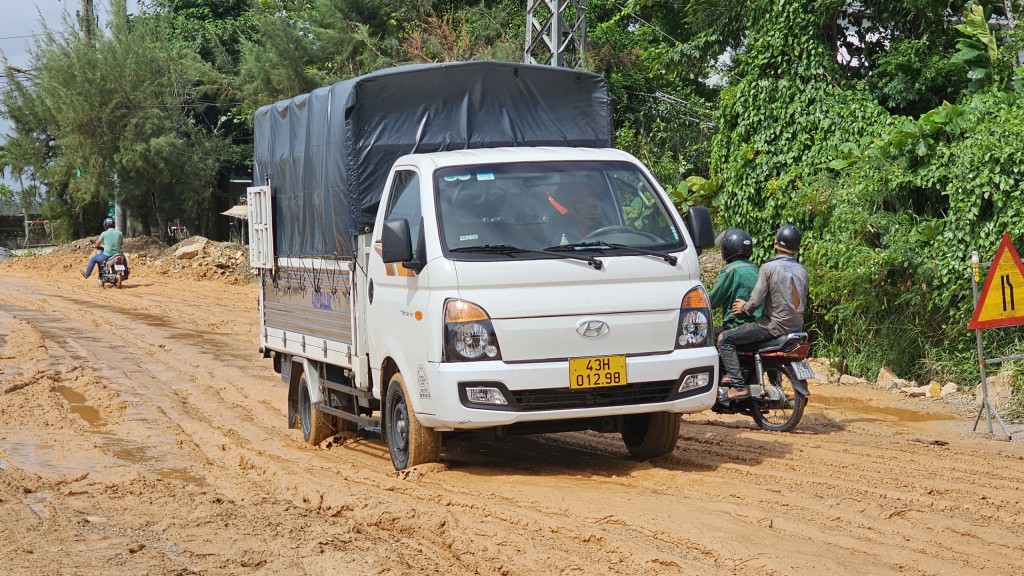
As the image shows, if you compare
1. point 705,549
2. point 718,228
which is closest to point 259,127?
point 705,549

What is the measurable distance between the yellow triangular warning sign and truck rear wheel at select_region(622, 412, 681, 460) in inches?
121

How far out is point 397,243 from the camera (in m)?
7.45

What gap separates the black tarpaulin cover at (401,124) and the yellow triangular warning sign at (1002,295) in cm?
331

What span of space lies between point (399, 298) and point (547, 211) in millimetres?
1135

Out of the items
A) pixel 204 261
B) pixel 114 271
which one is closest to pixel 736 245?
pixel 114 271

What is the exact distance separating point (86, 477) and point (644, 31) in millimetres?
22107

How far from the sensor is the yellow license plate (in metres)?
7.30

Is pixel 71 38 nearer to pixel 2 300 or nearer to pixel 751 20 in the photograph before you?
pixel 2 300

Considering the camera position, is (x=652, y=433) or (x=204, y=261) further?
(x=204, y=261)

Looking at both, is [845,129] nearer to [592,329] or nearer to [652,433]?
[652,433]

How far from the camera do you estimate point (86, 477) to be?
8.62 metres

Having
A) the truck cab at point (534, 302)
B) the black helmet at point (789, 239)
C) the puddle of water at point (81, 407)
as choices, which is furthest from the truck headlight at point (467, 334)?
the puddle of water at point (81, 407)

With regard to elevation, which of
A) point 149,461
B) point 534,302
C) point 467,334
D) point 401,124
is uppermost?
point 401,124

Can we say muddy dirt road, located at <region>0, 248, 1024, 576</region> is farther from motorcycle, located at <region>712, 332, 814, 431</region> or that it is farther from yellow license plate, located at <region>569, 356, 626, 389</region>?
yellow license plate, located at <region>569, 356, 626, 389</region>
